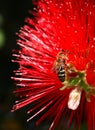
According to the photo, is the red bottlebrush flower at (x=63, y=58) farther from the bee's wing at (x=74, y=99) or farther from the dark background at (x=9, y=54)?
the dark background at (x=9, y=54)

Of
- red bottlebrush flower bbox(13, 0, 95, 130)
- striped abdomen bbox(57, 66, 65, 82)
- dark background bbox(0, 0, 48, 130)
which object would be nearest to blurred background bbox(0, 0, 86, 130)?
dark background bbox(0, 0, 48, 130)

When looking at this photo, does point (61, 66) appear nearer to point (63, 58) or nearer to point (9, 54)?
point (63, 58)

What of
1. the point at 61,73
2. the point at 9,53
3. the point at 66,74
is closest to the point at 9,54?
the point at 9,53

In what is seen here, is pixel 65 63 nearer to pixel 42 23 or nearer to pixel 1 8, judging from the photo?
pixel 42 23

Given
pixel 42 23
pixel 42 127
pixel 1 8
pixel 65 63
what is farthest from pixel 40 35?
pixel 1 8

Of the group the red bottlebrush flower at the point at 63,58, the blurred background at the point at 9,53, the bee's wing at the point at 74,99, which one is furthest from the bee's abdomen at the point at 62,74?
the blurred background at the point at 9,53

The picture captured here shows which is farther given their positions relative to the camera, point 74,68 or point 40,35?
point 40,35
